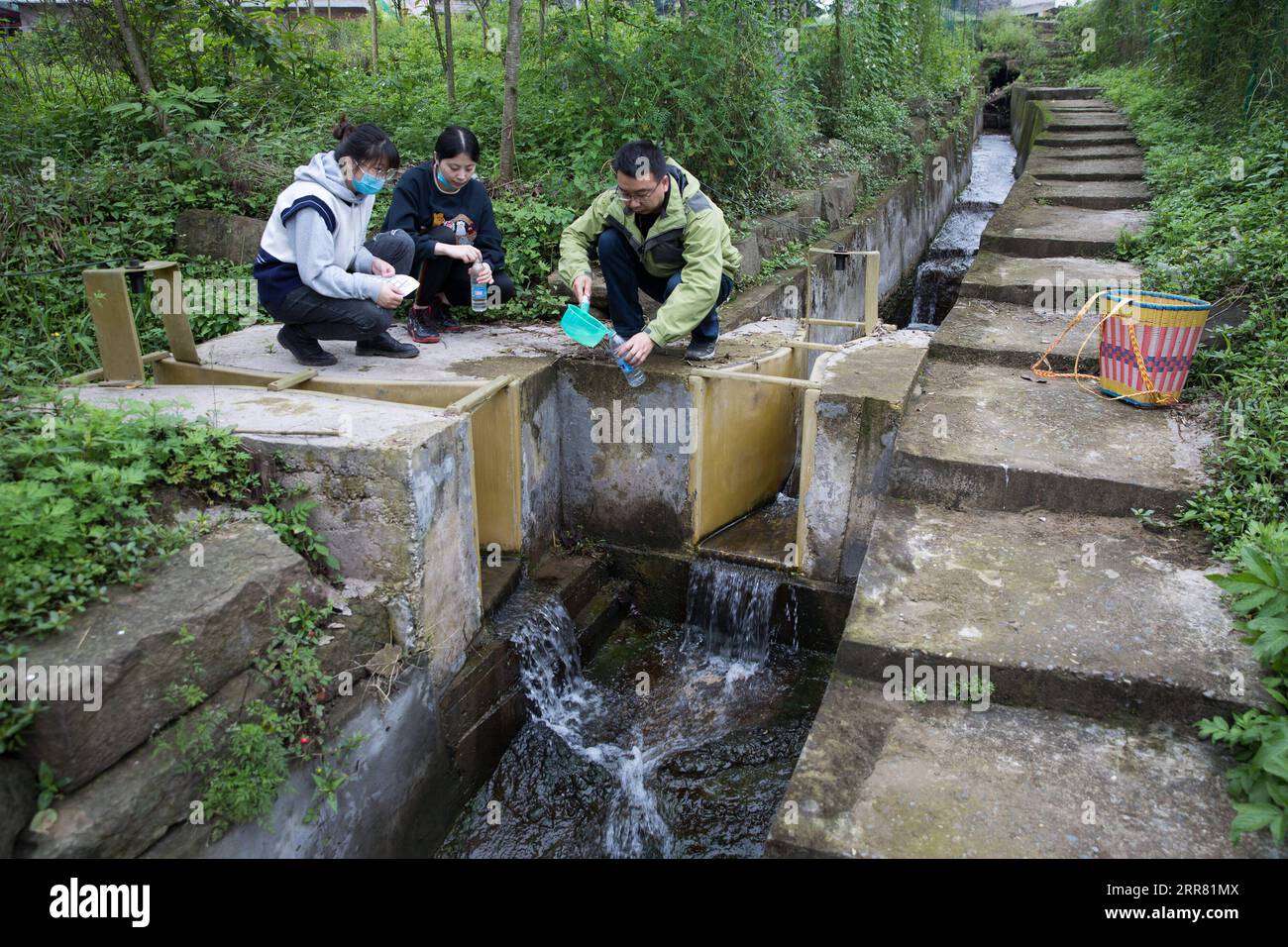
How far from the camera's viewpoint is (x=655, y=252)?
4.55 m

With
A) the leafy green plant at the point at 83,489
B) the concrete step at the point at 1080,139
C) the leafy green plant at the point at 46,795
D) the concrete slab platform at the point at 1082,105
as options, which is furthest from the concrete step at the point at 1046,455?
the concrete slab platform at the point at 1082,105

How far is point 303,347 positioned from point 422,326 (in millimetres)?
835

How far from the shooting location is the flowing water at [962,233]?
35.0 feet

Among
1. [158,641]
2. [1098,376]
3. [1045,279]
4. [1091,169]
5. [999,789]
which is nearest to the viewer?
[158,641]

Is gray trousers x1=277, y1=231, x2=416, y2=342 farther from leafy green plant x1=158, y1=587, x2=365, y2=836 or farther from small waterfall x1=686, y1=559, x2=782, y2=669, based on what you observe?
small waterfall x1=686, y1=559, x2=782, y2=669

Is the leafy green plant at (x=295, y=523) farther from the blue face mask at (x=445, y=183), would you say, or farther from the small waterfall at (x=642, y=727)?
the blue face mask at (x=445, y=183)

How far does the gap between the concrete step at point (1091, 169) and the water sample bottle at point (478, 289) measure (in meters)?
7.99

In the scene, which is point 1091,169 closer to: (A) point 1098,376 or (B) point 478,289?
(A) point 1098,376

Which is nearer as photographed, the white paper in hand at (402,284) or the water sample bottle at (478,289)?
the white paper in hand at (402,284)

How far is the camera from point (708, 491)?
4945mm

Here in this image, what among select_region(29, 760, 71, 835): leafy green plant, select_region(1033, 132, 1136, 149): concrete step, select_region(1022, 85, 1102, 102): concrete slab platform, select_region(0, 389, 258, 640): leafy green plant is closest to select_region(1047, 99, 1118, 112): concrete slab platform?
select_region(1022, 85, 1102, 102): concrete slab platform

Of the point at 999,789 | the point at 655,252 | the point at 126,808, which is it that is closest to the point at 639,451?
the point at 655,252

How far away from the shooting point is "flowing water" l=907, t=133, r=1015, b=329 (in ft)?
35.0

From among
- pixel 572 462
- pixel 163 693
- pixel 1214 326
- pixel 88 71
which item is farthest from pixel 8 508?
pixel 88 71
